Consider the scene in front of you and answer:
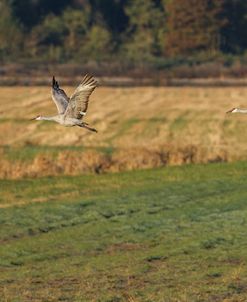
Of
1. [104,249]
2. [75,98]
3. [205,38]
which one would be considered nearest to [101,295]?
[75,98]

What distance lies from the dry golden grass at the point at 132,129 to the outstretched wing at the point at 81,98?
17.3 m

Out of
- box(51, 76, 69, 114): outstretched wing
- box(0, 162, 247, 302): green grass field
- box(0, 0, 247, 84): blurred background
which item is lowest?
box(0, 0, 247, 84): blurred background

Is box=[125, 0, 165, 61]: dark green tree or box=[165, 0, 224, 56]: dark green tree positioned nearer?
box=[165, 0, 224, 56]: dark green tree

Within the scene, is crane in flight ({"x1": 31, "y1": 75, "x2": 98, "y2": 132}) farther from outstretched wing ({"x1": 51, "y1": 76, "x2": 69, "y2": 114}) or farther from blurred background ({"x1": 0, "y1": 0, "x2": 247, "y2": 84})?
blurred background ({"x1": 0, "y1": 0, "x2": 247, "y2": 84})

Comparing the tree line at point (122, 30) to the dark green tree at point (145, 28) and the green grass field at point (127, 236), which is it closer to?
the dark green tree at point (145, 28)

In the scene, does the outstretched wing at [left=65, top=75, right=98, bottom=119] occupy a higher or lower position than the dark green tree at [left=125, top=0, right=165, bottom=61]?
higher

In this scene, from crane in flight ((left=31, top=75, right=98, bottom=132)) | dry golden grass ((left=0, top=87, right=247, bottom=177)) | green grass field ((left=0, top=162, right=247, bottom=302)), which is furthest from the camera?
dry golden grass ((left=0, top=87, right=247, bottom=177))

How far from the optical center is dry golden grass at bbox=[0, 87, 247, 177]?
37969mm

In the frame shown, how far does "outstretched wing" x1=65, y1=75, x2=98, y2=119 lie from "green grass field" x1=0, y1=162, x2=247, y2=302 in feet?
7.83

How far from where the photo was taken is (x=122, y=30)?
3482 inches

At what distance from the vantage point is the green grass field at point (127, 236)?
19.8 metres

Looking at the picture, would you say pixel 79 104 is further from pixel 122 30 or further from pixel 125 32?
pixel 122 30

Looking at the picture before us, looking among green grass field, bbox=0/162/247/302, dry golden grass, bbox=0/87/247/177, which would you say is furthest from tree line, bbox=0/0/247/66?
green grass field, bbox=0/162/247/302

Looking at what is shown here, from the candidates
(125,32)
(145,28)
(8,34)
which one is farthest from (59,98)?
(125,32)
